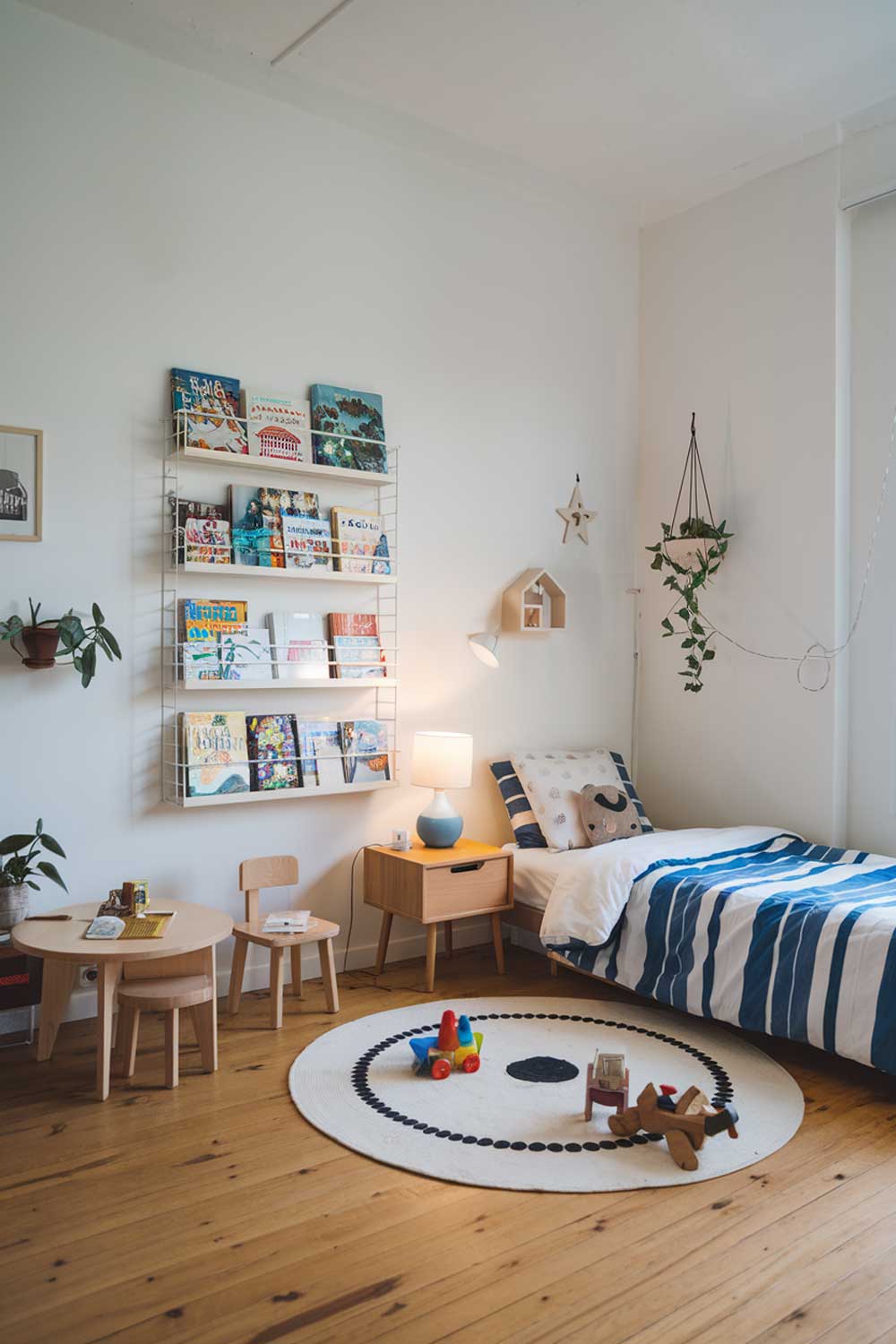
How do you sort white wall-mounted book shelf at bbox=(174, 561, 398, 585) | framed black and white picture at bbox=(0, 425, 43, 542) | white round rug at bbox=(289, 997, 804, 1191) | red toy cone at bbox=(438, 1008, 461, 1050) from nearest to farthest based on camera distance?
white round rug at bbox=(289, 997, 804, 1191)
red toy cone at bbox=(438, 1008, 461, 1050)
framed black and white picture at bbox=(0, 425, 43, 542)
white wall-mounted book shelf at bbox=(174, 561, 398, 585)

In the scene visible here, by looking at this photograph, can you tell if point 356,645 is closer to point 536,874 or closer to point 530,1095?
point 536,874

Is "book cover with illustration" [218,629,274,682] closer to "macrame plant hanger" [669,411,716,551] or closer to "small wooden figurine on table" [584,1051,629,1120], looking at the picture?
"small wooden figurine on table" [584,1051,629,1120]

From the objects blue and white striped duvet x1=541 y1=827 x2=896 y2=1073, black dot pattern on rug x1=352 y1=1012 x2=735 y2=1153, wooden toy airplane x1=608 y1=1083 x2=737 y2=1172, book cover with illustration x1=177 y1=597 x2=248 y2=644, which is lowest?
black dot pattern on rug x1=352 y1=1012 x2=735 y2=1153

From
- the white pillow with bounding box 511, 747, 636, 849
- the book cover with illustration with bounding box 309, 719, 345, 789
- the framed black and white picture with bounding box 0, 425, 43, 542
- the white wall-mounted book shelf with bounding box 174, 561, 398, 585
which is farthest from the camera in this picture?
the white pillow with bounding box 511, 747, 636, 849

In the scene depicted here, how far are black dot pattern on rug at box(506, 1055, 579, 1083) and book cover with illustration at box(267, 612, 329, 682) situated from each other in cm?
149

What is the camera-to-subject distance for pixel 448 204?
167 inches

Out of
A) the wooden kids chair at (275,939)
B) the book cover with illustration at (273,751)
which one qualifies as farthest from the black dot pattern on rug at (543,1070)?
the book cover with illustration at (273,751)

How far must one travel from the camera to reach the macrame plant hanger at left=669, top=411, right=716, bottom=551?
15.3 feet

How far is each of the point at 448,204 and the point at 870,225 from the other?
1674 millimetres

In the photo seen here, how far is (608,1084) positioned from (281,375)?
2.63 meters

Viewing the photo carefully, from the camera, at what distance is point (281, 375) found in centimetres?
380

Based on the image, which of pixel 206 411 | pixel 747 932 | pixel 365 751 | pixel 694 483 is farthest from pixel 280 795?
pixel 694 483

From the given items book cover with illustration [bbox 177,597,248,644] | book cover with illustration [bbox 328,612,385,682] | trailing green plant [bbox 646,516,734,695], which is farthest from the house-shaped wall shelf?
book cover with illustration [bbox 177,597,248,644]

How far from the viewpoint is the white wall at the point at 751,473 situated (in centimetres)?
418
